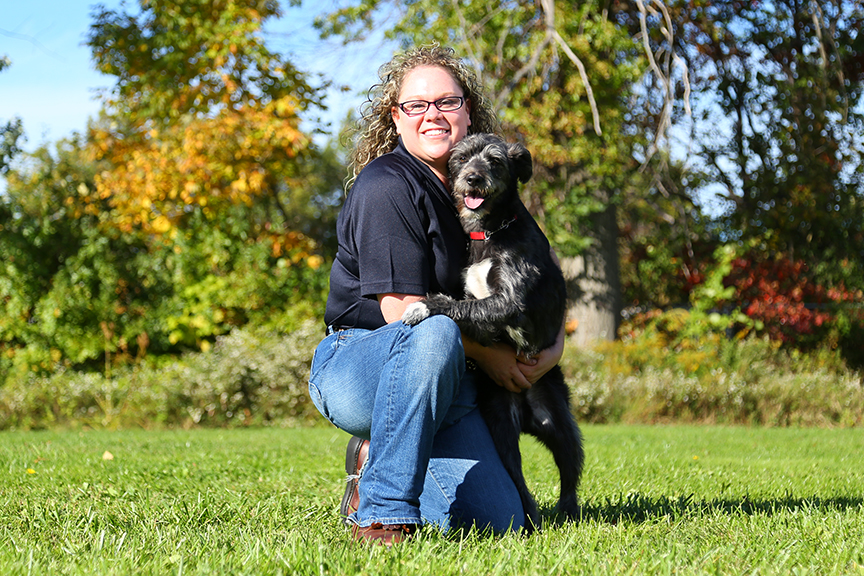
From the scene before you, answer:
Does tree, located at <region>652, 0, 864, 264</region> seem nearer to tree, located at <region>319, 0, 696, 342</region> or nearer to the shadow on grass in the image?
tree, located at <region>319, 0, 696, 342</region>

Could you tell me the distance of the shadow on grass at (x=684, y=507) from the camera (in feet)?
9.49

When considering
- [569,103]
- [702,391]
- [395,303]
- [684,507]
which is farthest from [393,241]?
[569,103]

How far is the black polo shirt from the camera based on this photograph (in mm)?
2551

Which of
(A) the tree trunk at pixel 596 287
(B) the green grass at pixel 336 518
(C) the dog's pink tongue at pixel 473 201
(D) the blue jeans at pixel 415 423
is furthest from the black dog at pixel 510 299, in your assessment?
(A) the tree trunk at pixel 596 287

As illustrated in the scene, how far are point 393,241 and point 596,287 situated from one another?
8.10 meters

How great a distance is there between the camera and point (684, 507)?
10.2ft

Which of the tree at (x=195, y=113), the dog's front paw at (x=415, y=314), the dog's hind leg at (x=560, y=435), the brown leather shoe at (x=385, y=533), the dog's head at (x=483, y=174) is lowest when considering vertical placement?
the brown leather shoe at (x=385, y=533)

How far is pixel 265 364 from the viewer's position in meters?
7.77

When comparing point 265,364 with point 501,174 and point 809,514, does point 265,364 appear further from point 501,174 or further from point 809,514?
point 809,514

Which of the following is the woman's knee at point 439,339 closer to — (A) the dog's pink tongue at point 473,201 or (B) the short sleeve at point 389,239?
(B) the short sleeve at point 389,239

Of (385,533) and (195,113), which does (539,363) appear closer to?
(385,533)

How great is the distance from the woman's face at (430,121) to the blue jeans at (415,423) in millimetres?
799

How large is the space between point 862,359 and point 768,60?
15.2 feet

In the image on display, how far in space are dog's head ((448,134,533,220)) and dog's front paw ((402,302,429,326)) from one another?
536 millimetres
